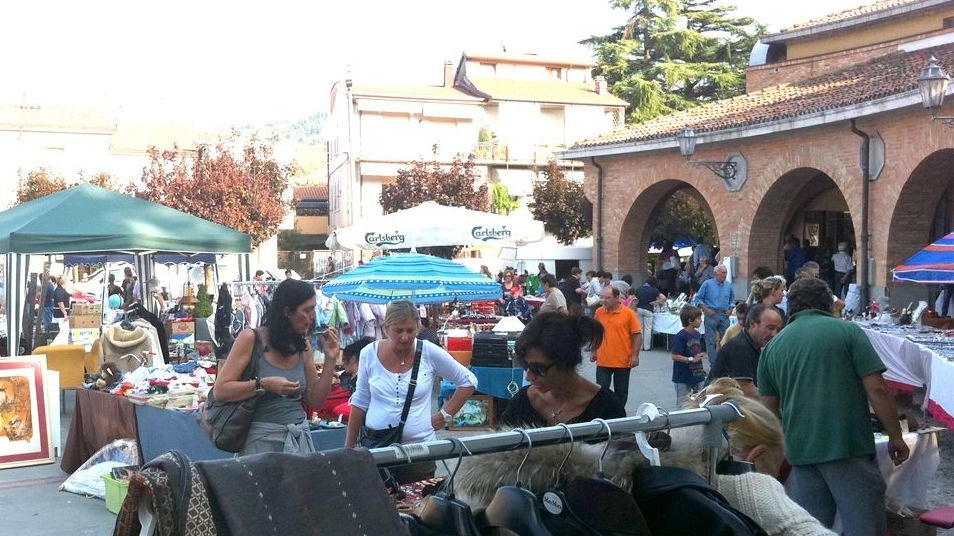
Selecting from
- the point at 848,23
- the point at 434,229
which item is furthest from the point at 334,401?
the point at 848,23

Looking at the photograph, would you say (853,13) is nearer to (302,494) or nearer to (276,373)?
(276,373)

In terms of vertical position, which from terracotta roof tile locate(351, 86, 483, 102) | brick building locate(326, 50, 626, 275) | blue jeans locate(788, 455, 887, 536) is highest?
terracotta roof tile locate(351, 86, 483, 102)

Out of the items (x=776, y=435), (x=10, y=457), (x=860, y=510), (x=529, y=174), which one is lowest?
(x=10, y=457)

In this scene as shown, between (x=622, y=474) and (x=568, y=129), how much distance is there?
46094mm

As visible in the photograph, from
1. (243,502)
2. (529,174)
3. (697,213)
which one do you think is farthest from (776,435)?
(529,174)

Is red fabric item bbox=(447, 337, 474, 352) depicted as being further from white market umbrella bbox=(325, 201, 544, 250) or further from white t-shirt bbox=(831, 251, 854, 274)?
white t-shirt bbox=(831, 251, 854, 274)

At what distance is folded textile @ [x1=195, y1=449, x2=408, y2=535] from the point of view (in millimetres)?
1991

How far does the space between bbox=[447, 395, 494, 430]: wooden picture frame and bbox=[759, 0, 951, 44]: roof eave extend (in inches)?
601

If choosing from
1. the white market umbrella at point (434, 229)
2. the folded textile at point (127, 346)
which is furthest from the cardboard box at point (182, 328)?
the folded textile at point (127, 346)

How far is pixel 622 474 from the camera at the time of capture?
101 inches

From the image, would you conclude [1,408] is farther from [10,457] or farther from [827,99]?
[827,99]

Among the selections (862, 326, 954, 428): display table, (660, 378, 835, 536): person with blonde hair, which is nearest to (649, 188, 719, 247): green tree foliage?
(862, 326, 954, 428): display table

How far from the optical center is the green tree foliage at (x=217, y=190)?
4112 cm

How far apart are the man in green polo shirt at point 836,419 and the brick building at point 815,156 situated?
12035mm
